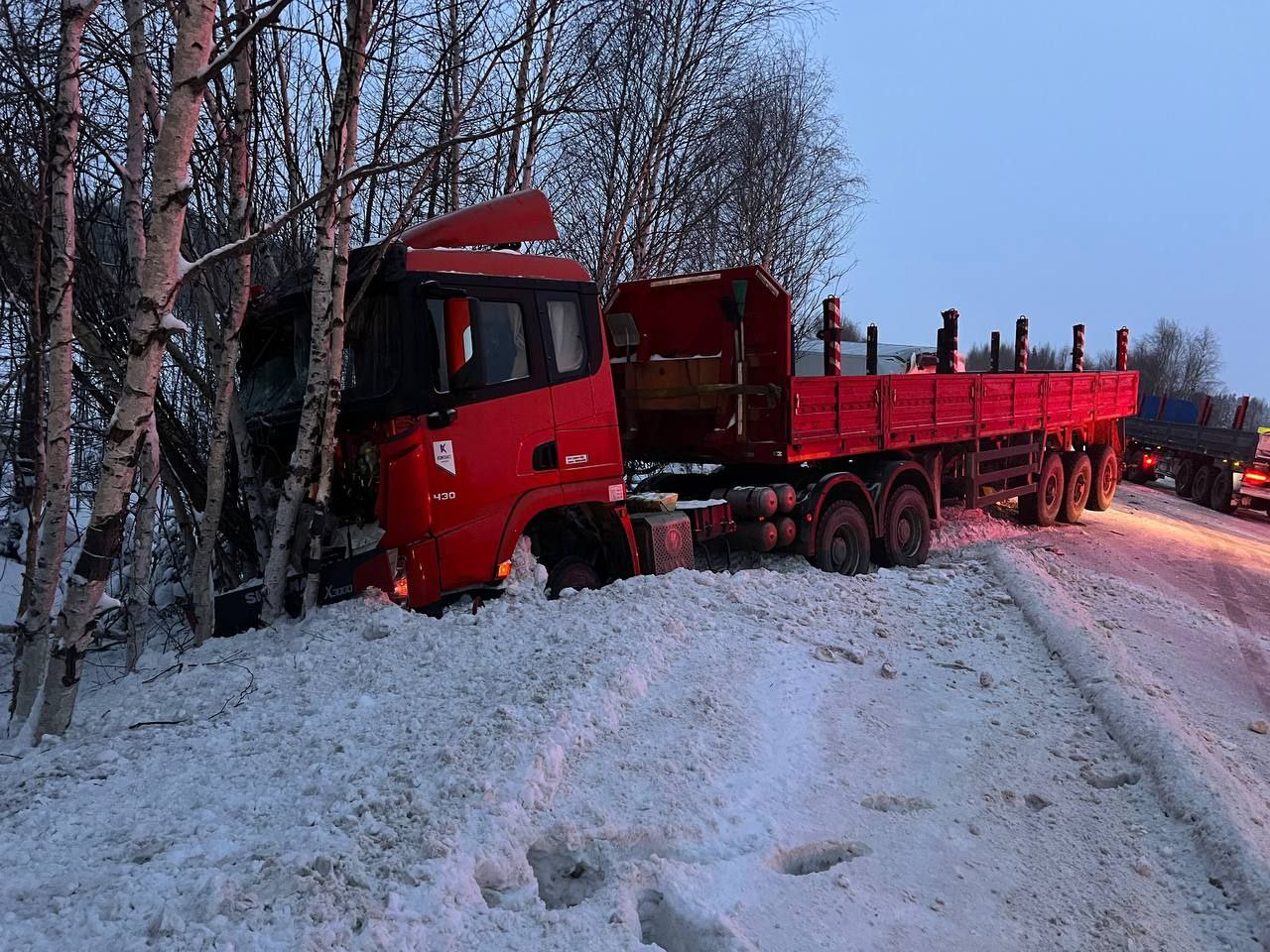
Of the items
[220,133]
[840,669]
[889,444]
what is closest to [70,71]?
[220,133]

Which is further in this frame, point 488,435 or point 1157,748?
point 488,435

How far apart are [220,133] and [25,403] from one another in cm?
227

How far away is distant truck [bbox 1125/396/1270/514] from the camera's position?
1695cm

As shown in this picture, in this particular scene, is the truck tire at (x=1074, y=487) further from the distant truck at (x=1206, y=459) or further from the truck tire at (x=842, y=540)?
the distant truck at (x=1206, y=459)

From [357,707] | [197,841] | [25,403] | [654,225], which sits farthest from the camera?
[654,225]

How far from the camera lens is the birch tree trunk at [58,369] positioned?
3.99m

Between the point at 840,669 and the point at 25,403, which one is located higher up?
the point at 25,403

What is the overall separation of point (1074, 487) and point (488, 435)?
1073 cm

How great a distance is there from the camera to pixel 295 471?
5098 millimetres

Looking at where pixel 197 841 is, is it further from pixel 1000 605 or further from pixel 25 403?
pixel 1000 605

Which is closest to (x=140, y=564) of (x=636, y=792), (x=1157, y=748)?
(x=636, y=792)

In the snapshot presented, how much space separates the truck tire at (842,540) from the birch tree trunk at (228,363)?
509 centimetres

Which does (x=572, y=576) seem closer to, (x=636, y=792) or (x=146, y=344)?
(x=636, y=792)

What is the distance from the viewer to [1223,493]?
17.5 m
